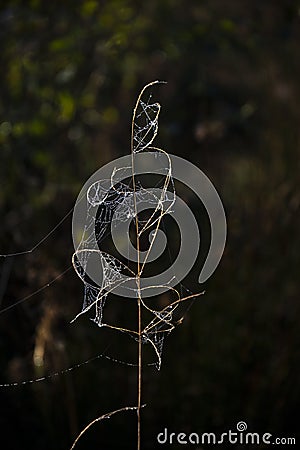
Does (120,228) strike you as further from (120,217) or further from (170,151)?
(170,151)

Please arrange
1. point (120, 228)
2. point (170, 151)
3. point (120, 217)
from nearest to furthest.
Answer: point (120, 217) < point (120, 228) < point (170, 151)

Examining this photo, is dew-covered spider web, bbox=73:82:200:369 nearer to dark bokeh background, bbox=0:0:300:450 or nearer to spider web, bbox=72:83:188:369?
spider web, bbox=72:83:188:369

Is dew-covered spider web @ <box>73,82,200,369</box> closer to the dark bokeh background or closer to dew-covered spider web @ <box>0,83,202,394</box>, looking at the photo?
dew-covered spider web @ <box>0,83,202,394</box>

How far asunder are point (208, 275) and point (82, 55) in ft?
3.22

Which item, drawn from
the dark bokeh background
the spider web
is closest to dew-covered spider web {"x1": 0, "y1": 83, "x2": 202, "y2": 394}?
the spider web

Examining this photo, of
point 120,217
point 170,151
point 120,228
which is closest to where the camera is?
point 120,217

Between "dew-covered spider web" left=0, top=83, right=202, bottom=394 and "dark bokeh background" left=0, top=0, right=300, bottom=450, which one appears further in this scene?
"dark bokeh background" left=0, top=0, right=300, bottom=450

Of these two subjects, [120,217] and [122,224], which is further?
[122,224]

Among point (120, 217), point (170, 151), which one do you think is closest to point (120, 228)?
point (120, 217)

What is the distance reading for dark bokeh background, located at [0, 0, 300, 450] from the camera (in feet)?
7.22

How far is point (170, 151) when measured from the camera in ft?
8.05

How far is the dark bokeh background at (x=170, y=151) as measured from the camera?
2.20m

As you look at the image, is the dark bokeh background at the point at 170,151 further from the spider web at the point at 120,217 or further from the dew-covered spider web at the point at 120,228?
the spider web at the point at 120,217

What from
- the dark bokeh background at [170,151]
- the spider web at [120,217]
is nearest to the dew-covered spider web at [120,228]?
the spider web at [120,217]
